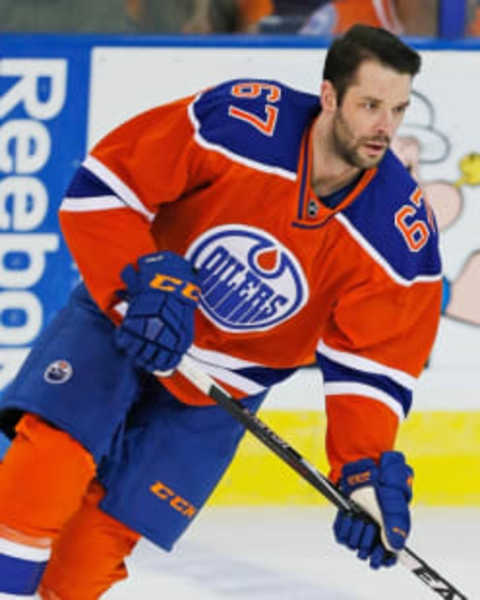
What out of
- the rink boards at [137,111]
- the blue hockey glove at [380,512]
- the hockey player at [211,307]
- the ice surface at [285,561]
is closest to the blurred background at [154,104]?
the rink boards at [137,111]

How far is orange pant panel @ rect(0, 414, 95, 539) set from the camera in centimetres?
190

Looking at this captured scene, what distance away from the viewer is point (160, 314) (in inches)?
71.9

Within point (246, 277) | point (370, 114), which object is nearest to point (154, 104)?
point (246, 277)

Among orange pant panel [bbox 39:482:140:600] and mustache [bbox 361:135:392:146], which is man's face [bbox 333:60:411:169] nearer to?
mustache [bbox 361:135:392:146]

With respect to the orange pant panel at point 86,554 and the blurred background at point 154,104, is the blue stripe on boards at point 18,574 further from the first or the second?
the blurred background at point 154,104

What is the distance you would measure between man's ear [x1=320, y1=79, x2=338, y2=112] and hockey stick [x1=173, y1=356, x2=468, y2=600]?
0.45 meters

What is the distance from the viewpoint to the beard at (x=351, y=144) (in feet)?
6.35

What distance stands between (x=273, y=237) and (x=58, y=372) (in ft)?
1.30

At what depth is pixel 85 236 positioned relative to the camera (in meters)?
1.99

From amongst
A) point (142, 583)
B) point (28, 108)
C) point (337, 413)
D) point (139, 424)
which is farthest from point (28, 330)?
point (337, 413)

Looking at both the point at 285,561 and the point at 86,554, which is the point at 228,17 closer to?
the point at 285,561

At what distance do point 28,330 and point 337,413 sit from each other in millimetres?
1397

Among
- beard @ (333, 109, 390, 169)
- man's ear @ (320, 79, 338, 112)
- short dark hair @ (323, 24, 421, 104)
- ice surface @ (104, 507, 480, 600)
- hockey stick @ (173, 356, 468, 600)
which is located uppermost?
short dark hair @ (323, 24, 421, 104)

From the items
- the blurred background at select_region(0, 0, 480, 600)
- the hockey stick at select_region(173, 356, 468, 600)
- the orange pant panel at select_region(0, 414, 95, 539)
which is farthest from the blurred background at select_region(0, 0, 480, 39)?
the orange pant panel at select_region(0, 414, 95, 539)
